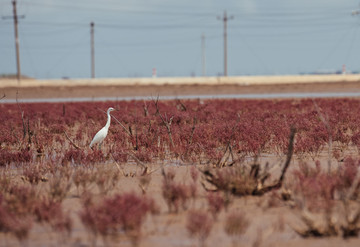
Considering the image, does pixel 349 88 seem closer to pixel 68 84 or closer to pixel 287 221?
pixel 68 84

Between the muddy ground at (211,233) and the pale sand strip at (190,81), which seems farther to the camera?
the pale sand strip at (190,81)

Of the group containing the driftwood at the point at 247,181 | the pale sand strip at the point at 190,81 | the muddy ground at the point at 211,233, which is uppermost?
the pale sand strip at the point at 190,81

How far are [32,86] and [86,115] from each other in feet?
116

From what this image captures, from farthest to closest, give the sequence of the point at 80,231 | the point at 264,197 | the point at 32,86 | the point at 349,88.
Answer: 1. the point at 32,86
2. the point at 349,88
3. the point at 264,197
4. the point at 80,231

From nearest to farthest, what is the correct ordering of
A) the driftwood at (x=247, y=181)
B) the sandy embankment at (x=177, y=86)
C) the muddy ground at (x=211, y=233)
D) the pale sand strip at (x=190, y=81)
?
the muddy ground at (x=211, y=233), the driftwood at (x=247, y=181), the sandy embankment at (x=177, y=86), the pale sand strip at (x=190, y=81)

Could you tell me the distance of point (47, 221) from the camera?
19.1 feet

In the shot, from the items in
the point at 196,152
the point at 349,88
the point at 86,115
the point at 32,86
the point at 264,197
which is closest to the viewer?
the point at 264,197

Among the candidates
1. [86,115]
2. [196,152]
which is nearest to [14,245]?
[196,152]

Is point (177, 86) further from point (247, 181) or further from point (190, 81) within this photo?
point (247, 181)

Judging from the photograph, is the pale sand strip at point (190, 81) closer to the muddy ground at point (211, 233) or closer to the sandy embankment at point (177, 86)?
the sandy embankment at point (177, 86)

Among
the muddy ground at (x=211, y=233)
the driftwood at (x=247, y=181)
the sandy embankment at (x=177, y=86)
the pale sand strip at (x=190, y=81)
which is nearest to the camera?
the muddy ground at (x=211, y=233)

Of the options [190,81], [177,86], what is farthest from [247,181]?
[190,81]

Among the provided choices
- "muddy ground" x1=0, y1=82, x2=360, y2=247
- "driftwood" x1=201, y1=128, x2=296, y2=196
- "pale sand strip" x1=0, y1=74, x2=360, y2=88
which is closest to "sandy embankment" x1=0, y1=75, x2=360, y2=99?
"pale sand strip" x1=0, y1=74, x2=360, y2=88

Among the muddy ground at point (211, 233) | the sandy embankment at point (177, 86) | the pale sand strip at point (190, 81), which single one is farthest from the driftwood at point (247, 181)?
the pale sand strip at point (190, 81)
